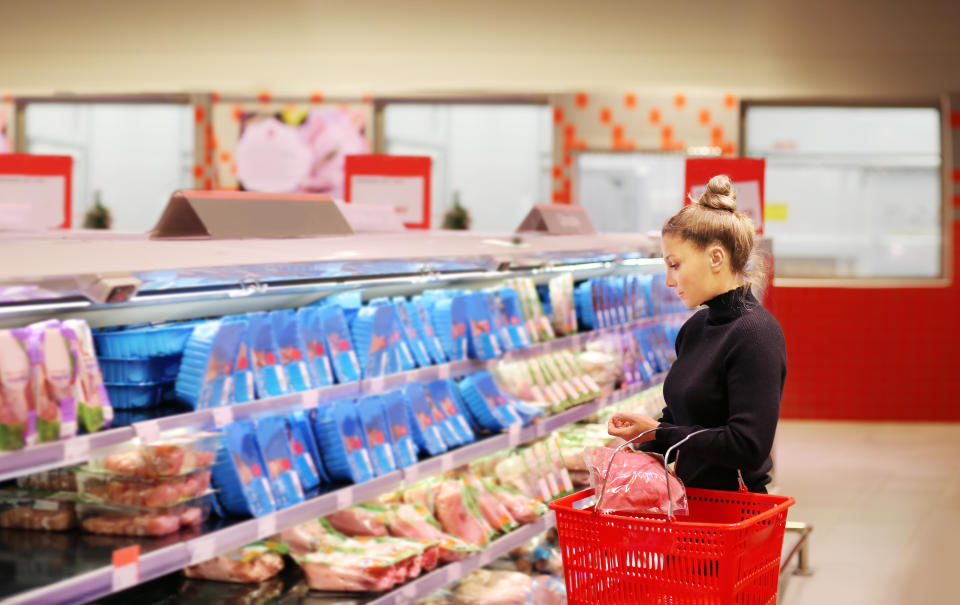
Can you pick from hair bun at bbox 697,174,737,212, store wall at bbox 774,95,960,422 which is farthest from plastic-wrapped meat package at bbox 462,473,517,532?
store wall at bbox 774,95,960,422

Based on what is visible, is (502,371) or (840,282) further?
(840,282)

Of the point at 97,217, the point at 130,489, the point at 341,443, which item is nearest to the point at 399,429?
the point at 341,443

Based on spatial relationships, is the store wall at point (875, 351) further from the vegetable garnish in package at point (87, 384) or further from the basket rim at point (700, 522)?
the vegetable garnish in package at point (87, 384)

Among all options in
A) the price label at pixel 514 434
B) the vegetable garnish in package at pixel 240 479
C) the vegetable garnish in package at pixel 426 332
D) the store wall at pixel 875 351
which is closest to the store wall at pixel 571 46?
the store wall at pixel 875 351

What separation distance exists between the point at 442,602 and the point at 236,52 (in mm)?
7107

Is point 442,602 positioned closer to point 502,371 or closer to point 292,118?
point 502,371

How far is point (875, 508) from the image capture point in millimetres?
6578

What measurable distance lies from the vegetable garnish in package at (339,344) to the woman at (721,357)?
1162mm

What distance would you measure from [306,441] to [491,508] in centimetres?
96

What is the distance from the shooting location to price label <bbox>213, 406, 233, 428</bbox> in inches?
103

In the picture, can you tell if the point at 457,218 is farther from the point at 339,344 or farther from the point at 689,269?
the point at 689,269

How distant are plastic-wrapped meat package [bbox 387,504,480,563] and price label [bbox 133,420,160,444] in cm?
133

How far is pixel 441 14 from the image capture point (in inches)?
374

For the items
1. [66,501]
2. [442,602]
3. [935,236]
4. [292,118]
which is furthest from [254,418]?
[935,236]
